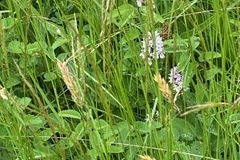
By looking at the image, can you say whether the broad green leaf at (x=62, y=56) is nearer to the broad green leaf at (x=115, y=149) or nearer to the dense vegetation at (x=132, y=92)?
the dense vegetation at (x=132, y=92)

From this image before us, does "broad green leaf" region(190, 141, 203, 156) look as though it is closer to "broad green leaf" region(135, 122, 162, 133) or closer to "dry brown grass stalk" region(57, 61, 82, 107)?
"broad green leaf" region(135, 122, 162, 133)

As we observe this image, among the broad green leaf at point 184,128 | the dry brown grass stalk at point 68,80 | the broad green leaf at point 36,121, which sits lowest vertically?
the broad green leaf at point 184,128

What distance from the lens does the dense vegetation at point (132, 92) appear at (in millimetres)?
1266

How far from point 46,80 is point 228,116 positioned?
0.62 meters

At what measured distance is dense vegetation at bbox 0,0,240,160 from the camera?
49.8 inches

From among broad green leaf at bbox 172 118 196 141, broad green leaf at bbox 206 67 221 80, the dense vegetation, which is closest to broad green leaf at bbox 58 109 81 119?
the dense vegetation

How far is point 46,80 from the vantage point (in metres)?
1.69

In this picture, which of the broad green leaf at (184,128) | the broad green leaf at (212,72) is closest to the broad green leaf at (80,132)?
the broad green leaf at (184,128)

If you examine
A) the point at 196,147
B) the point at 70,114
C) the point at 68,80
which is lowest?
the point at 196,147

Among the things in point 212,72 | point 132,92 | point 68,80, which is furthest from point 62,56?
point 68,80

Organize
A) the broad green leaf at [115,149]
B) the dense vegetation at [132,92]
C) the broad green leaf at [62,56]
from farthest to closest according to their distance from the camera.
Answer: the broad green leaf at [62,56] < the broad green leaf at [115,149] < the dense vegetation at [132,92]

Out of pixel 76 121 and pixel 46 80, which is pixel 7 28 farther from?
pixel 76 121

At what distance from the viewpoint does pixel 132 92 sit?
1688mm

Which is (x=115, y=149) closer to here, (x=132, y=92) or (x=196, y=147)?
(x=196, y=147)
